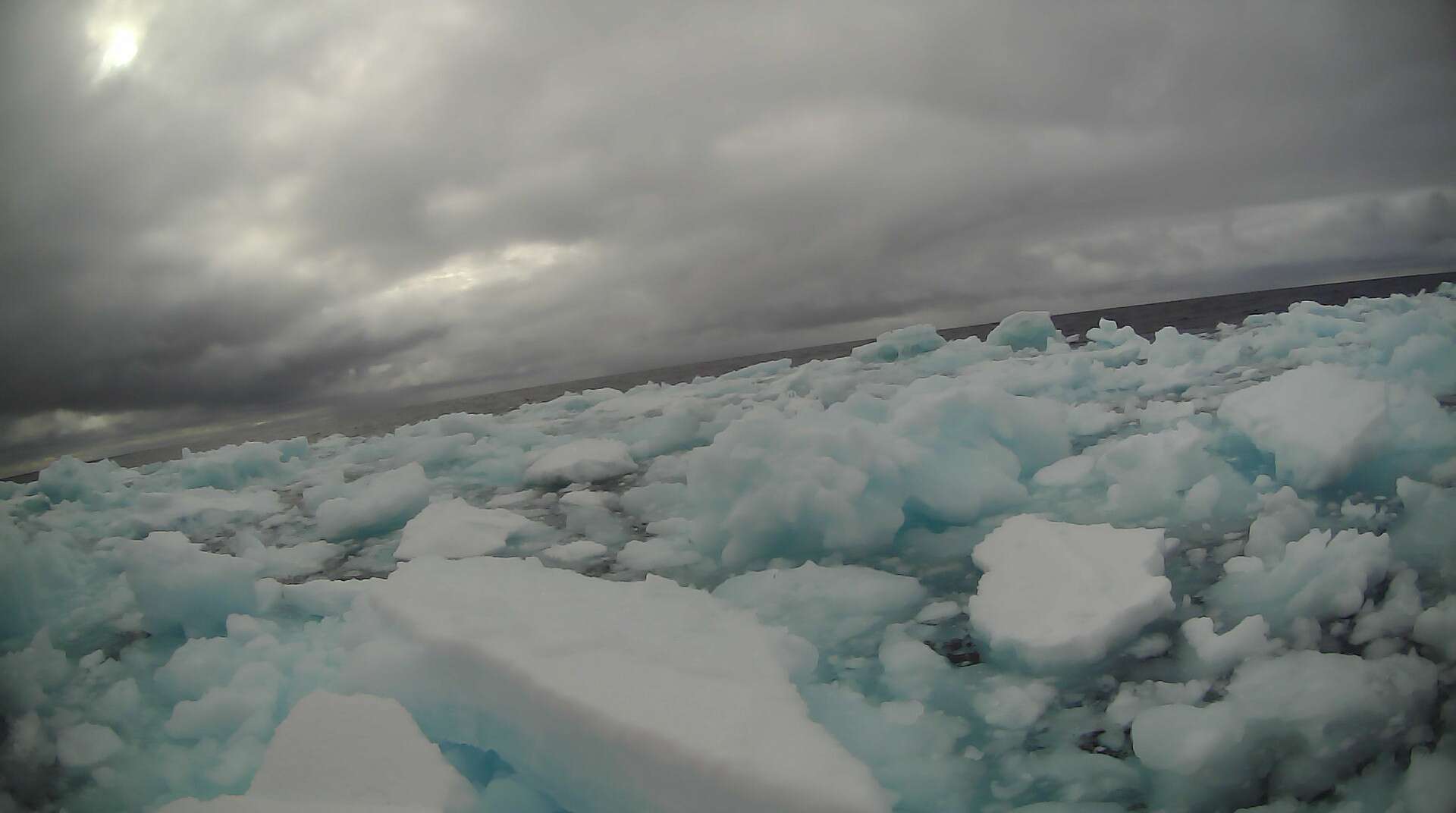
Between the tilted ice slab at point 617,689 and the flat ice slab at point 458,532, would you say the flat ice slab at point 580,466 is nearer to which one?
the flat ice slab at point 458,532

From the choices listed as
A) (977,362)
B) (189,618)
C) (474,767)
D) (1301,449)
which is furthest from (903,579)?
(977,362)

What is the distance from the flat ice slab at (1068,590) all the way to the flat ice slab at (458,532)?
10.7 ft

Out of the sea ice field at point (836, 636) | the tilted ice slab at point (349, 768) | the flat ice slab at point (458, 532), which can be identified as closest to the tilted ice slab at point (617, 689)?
the sea ice field at point (836, 636)

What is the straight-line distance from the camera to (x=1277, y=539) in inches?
123

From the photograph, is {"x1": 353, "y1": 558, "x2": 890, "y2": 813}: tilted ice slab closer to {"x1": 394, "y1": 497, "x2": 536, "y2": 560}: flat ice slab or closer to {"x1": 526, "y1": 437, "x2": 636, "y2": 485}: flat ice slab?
{"x1": 394, "y1": 497, "x2": 536, "y2": 560}: flat ice slab

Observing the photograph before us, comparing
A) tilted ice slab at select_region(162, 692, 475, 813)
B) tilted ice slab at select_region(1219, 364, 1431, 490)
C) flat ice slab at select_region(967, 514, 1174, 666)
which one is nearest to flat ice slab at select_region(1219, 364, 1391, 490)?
tilted ice slab at select_region(1219, 364, 1431, 490)

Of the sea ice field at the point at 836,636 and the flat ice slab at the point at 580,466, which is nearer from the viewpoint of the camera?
the sea ice field at the point at 836,636

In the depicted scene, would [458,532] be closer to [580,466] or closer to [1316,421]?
[580,466]

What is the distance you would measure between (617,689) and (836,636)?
1.26 metres

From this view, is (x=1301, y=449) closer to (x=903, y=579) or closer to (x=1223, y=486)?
(x=1223, y=486)

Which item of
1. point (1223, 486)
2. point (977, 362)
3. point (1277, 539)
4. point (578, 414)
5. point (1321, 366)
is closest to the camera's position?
point (1277, 539)

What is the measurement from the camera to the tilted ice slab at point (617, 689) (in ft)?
5.22

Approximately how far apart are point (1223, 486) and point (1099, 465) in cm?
71

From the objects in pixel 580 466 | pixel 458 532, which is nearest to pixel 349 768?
pixel 458 532
